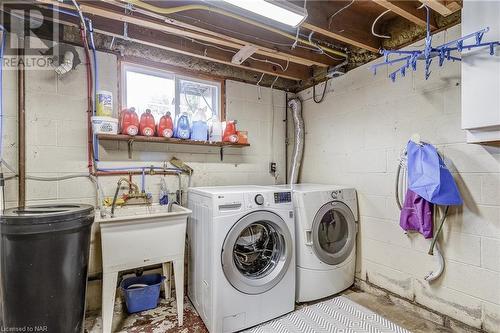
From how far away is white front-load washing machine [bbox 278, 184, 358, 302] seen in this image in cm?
222

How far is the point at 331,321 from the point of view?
1990 mm

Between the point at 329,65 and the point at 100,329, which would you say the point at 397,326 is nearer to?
the point at 100,329

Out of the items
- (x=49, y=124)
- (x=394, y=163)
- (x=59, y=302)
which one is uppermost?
(x=49, y=124)

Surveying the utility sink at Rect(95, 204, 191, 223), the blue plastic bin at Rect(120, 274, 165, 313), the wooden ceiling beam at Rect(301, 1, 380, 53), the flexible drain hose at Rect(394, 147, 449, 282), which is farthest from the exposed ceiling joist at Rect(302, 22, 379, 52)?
the blue plastic bin at Rect(120, 274, 165, 313)

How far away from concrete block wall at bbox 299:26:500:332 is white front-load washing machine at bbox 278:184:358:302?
0.56 ft

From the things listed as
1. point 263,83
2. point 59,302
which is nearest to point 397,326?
point 59,302

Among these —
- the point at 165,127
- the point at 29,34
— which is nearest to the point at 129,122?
the point at 165,127

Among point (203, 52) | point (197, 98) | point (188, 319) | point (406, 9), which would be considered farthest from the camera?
point (197, 98)

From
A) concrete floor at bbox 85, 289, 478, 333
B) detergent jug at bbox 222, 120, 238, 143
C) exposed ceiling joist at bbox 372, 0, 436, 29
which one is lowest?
concrete floor at bbox 85, 289, 478, 333

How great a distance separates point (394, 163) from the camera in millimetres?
2244

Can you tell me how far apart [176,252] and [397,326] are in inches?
69.5

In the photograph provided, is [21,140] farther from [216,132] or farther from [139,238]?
[216,132]

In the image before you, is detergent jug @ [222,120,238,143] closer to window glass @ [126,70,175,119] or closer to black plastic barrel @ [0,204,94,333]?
window glass @ [126,70,175,119]

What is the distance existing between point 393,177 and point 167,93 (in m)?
2.33
